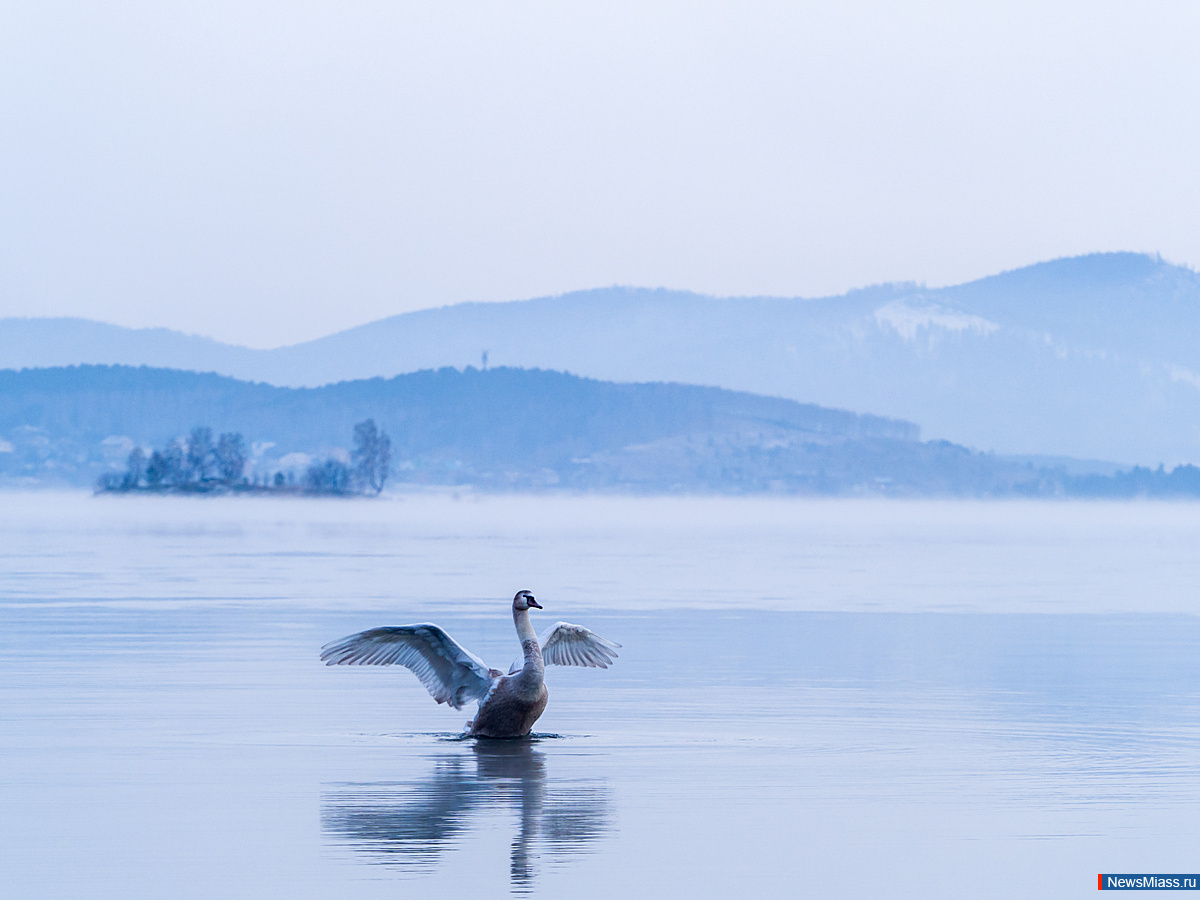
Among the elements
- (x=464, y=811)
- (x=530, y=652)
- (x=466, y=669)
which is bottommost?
(x=464, y=811)

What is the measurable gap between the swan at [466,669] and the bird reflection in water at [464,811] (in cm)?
88

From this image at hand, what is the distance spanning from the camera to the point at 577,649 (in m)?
18.5

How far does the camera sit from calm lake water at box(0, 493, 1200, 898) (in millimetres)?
11508

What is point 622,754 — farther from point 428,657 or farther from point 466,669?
point 428,657

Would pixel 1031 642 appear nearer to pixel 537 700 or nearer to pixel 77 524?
pixel 537 700

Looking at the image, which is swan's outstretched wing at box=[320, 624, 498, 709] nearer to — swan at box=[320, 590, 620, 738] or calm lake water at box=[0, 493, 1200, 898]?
swan at box=[320, 590, 620, 738]

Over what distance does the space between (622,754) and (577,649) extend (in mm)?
2675

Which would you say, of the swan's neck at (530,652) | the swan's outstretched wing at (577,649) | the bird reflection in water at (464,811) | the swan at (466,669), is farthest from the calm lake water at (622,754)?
the swan's neck at (530,652)

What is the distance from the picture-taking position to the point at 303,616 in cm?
3020

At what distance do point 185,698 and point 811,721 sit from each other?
20.8 ft

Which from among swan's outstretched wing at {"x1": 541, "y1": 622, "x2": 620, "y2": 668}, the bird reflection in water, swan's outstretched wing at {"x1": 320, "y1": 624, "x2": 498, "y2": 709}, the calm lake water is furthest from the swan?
swan's outstretched wing at {"x1": 541, "y1": 622, "x2": 620, "y2": 668}

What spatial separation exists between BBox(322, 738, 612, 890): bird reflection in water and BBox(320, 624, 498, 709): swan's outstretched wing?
120 cm

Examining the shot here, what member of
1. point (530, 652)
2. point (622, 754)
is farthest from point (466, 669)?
point (622, 754)

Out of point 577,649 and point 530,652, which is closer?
point 530,652
